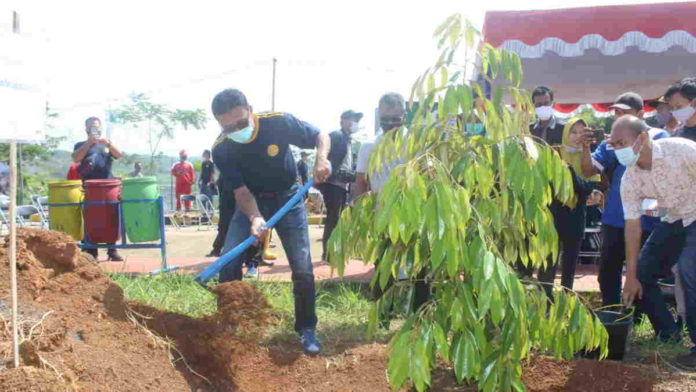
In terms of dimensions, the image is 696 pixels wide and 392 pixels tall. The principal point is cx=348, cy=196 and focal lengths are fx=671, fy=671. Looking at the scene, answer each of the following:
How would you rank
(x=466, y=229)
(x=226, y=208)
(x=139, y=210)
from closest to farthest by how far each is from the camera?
(x=466, y=229) < (x=226, y=208) < (x=139, y=210)

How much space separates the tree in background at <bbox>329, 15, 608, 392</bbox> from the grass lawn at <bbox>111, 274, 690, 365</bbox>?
4.82 feet

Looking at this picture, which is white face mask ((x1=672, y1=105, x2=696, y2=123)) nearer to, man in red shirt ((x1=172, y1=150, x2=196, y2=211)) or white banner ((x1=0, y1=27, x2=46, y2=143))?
white banner ((x1=0, y1=27, x2=46, y2=143))

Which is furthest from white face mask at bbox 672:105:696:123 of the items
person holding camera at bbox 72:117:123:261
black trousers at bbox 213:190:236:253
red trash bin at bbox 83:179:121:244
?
person holding camera at bbox 72:117:123:261

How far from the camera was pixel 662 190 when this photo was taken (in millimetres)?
3814

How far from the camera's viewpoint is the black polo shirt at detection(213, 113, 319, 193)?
4074 millimetres

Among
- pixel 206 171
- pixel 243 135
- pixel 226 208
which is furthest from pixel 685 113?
pixel 206 171

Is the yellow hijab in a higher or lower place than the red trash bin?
higher

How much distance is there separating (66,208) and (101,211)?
467mm

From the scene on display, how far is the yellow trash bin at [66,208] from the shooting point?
6934 millimetres

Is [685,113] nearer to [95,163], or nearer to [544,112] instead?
[544,112]

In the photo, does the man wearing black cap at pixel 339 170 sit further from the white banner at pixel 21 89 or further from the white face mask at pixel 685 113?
the white banner at pixel 21 89

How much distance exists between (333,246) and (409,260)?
330mm

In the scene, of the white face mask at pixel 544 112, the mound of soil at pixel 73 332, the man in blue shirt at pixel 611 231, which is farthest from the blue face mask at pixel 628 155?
the mound of soil at pixel 73 332

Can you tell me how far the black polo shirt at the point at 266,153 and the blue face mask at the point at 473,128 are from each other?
4.55ft
